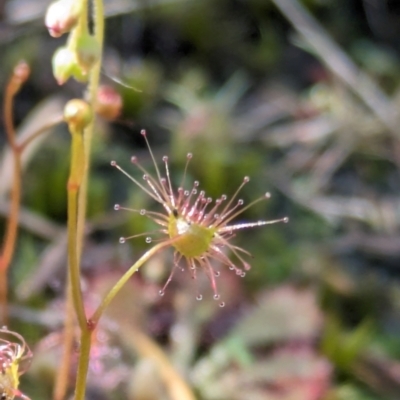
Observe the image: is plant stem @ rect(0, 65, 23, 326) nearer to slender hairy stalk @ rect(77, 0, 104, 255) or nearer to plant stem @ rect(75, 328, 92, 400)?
slender hairy stalk @ rect(77, 0, 104, 255)

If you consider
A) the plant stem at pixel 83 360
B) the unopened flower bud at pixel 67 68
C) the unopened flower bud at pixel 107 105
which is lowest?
the plant stem at pixel 83 360

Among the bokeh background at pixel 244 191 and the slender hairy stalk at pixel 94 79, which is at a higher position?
the bokeh background at pixel 244 191

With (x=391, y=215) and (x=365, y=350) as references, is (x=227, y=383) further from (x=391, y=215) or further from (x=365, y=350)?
(x=391, y=215)

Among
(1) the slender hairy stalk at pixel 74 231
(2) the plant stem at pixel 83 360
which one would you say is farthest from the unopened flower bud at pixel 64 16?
(2) the plant stem at pixel 83 360

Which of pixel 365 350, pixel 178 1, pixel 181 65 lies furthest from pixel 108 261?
pixel 178 1

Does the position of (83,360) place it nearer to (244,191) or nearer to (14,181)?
(14,181)

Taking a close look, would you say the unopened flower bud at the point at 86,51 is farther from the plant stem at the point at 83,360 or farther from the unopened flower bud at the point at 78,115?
the plant stem at the point at 83,360
